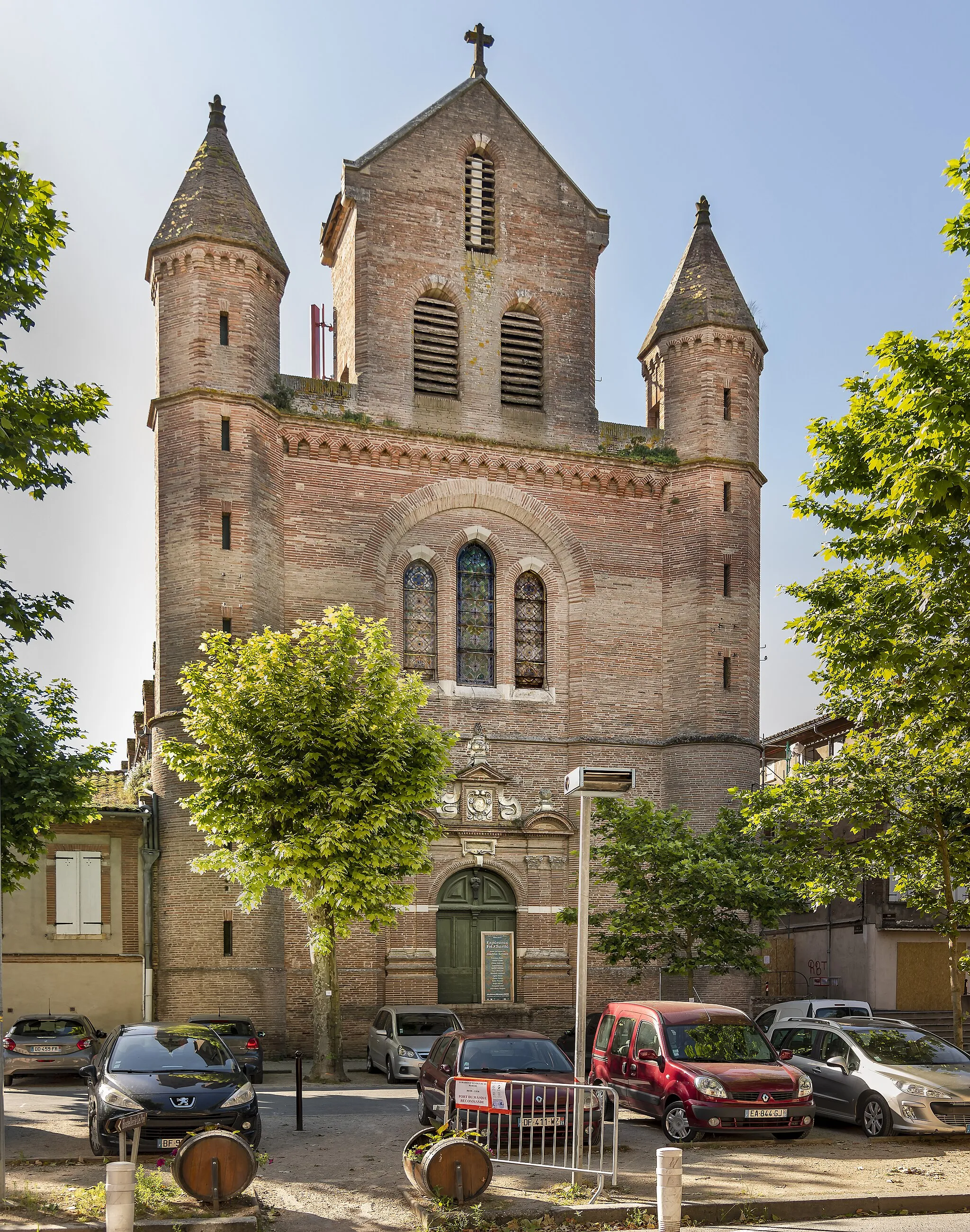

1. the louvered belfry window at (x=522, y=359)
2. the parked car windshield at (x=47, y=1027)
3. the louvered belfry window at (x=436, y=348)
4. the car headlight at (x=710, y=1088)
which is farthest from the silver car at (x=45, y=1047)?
the louvered belfry window at (x=522, y=359)

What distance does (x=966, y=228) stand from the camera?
1481cm

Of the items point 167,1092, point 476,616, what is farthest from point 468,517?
point 167,1092

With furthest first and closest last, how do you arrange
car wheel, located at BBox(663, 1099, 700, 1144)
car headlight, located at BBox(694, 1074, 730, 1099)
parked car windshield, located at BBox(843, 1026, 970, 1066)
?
parked car windshield, located at BBox(843, 1026, 970, 1066)
car wheel, located at BBox(663, 1099, 700, 1144)
car headlight, located at BBox(694, 1074, 730, 1099)

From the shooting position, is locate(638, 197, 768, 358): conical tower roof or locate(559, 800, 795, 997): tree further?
locate(638, 197, 768, 358): conical tower roof

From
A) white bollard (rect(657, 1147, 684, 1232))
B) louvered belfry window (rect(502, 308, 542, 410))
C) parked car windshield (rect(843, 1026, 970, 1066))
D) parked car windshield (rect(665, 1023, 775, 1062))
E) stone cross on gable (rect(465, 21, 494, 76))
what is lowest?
parked car windshield (rect(843, 1026, 970, 1066))

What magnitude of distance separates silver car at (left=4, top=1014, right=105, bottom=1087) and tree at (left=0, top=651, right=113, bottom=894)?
3420 mm

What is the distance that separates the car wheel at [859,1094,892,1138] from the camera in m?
15.7

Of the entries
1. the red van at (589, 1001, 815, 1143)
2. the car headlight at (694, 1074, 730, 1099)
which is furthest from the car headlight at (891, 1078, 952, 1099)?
the car headlight at (694, 1074, 730, 1099)

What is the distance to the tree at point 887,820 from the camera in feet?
62.6

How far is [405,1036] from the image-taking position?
23109mm

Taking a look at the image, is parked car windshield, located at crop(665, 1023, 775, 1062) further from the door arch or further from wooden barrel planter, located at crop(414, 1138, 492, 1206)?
the door arch

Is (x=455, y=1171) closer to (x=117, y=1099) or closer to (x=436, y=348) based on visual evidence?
(x=117, y=1099)

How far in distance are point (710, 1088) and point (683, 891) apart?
Answer: 32.3 feet

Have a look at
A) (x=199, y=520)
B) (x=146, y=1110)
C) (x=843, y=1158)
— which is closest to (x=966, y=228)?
(x=843, y=1158)
